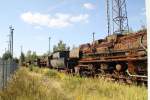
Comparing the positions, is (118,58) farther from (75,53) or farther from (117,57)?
(75,53)

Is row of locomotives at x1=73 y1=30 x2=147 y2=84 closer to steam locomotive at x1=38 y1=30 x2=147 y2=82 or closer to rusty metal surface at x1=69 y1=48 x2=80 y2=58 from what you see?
steam locomotive at x1=38 y1=30 x2=147 y2=82

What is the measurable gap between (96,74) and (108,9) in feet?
81.1

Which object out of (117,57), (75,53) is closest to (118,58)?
(117,57)

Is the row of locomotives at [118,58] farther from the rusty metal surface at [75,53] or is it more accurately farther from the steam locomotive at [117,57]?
the rusty metal surface at [75,53]

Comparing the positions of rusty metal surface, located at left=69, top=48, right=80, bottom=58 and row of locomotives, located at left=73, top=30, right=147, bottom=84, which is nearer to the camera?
row of locomotives, located at left=73, top=30, right=147, bottom=84

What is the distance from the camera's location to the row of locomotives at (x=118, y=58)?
16.7 m

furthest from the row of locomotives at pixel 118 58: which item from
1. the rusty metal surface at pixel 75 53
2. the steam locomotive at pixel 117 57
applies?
the rusty metal surface at pixel 75 53

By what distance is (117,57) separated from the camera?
65.5ft

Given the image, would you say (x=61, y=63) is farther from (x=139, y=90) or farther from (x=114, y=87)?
(x=139, y=90)

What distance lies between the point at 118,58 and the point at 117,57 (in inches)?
6.8

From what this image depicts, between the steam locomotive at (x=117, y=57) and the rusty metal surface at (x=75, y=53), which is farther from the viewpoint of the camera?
the rusty metal surface at (x=75, y=53)

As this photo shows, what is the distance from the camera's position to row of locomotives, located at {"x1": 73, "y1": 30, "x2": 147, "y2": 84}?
16.7m

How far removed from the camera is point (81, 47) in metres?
30.3

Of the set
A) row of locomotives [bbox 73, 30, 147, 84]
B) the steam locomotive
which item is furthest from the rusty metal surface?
row of locomotives [bbox 73, 30, 147, 84]
